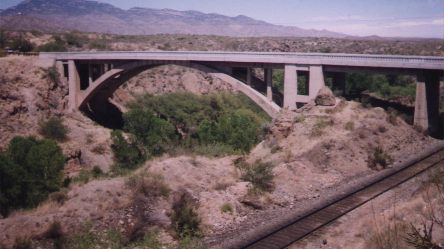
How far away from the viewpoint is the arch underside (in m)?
34.1

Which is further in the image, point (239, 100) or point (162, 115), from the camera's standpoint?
point (239, 100)

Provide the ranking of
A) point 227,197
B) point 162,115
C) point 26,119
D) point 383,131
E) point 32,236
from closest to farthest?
1. point 32,236
2. point 227,197
3. point 383,131
4. point 26,119
5. point 162,115

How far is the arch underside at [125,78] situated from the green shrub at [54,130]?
255 inches

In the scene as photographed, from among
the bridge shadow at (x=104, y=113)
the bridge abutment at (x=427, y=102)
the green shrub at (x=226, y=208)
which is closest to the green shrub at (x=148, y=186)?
the green shrub at (x=226, y=208)

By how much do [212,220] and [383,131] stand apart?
14.8m

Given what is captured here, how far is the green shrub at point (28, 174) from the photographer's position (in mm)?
20984

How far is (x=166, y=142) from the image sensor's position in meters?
37.0

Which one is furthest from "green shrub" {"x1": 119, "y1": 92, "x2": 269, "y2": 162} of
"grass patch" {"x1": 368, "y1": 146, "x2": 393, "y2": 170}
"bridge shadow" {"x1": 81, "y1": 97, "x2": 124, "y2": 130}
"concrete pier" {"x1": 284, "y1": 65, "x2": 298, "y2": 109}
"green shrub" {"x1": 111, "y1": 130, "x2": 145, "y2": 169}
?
"grass patch" {"x1": 368, "y1": 146, "x2": 393, "y2": 170}

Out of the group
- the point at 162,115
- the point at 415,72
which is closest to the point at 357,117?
the point at 415,72

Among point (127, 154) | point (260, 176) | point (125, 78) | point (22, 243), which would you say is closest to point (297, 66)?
point (127, 154)

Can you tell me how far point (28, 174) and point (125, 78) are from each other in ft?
81.6

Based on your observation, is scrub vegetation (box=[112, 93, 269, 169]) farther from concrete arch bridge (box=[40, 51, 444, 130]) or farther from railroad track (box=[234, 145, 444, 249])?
railroad track (box=[234, 145, 444, 249])

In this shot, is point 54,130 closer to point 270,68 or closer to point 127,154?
point 127,154

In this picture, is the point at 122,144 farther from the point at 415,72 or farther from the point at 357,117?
the point at 415,72
